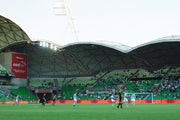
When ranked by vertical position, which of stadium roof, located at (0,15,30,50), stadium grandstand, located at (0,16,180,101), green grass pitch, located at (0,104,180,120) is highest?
stadium roof, located at (0,15,30,50)

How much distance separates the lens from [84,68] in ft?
260

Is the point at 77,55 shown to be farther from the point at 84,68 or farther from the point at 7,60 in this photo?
the point at 7,60

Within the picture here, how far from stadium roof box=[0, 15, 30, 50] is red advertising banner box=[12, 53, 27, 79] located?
4566 millimetres

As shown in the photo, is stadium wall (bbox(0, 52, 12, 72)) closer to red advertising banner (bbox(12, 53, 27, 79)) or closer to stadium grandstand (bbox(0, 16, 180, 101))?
stadium grandstand (bbox(0, 16, 180, 101))

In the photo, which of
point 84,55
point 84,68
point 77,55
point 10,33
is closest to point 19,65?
point 10,33

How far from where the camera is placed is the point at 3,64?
73.9 metres

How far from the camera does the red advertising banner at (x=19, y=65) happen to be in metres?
73.2

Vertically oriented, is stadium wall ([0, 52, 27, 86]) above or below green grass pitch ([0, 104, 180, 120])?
above

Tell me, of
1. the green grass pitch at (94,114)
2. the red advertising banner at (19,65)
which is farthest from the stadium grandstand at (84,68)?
the green grass pitch at (94,114)

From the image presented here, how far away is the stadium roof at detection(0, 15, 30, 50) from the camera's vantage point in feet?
204

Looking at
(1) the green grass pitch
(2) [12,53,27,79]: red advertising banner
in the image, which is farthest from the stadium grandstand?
(1) the green grass pitch

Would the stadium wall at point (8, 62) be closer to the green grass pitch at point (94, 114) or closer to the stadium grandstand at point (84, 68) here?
the stadium grandstand at point (84, 68)

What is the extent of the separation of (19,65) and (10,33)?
37.9 ft

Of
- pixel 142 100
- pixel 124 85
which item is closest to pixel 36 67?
pixel 124 85
